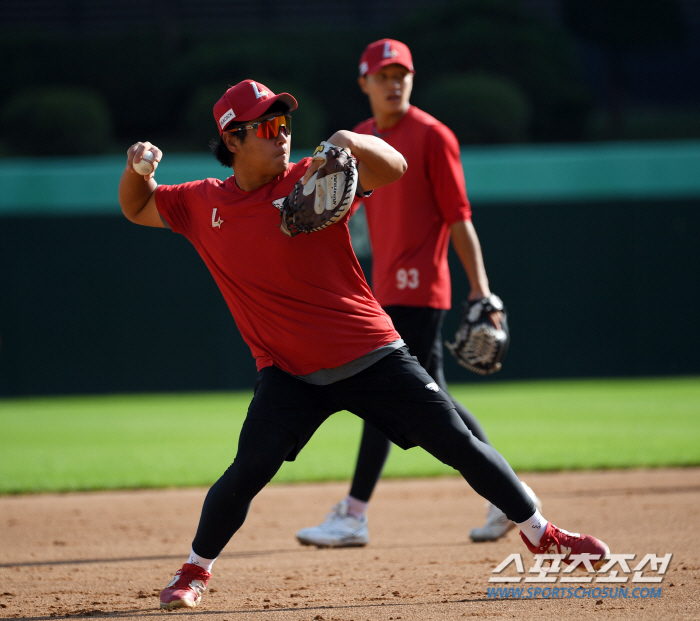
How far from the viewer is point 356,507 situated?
457cm

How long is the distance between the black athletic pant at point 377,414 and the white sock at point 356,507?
4.21 feet

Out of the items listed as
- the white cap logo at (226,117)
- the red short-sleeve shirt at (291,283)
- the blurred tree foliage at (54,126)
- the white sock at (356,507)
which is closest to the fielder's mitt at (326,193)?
the red short-sleeve shirt at (291,283)

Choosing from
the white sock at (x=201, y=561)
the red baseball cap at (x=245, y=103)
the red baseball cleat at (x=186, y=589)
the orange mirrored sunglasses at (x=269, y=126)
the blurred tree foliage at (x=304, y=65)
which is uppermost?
the blurred tree foliage at (x=304, y=65)

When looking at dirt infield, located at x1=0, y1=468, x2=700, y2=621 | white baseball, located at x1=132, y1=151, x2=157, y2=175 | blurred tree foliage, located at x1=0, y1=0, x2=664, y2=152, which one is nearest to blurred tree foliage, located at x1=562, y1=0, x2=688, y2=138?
blurred tree foliage, located at x1=0, y1=0, x2=664, y2=152

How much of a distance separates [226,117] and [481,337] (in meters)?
1.64

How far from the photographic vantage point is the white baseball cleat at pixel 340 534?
4.54m

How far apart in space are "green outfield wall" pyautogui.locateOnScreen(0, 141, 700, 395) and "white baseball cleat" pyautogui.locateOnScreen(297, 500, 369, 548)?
821cm

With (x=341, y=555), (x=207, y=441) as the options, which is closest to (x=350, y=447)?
(x=207, y=441)

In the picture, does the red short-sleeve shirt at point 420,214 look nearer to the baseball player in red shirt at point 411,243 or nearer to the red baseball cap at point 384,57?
the baseball player in red shirt at point 411,243

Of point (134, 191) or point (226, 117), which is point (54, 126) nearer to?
point (134, 191)

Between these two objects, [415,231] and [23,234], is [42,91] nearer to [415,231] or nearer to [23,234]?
[23,234]

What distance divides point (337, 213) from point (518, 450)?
5.01m

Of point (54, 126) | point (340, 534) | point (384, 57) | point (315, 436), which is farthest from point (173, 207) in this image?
point (54, 126)

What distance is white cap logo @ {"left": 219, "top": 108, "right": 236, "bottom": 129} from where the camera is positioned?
3.34 meters
